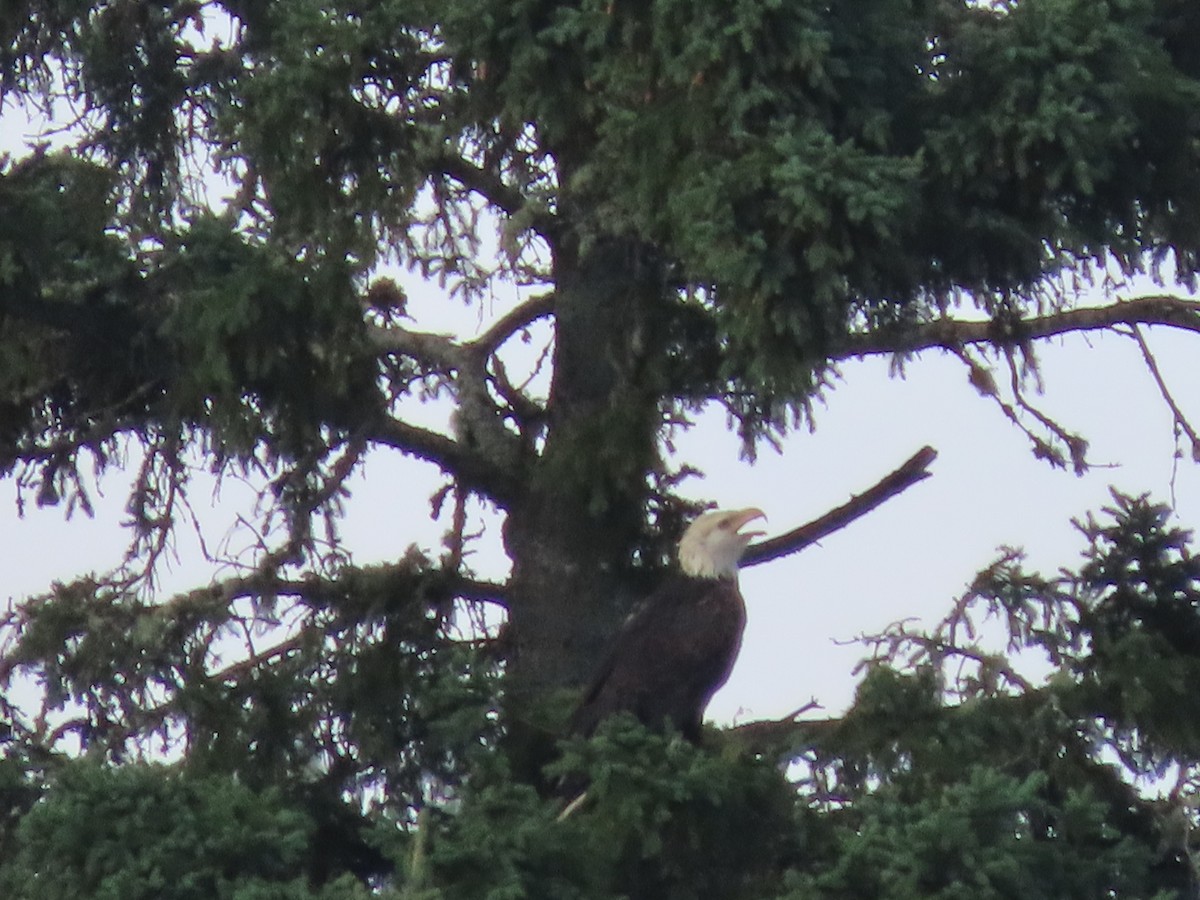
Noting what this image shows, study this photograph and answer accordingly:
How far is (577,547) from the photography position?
9.41 metres

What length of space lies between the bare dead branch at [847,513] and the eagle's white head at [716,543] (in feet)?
0.23

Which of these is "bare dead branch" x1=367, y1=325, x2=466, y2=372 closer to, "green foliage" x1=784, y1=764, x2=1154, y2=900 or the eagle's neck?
the eagle's neck

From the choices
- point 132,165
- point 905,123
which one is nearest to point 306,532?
point 132,165

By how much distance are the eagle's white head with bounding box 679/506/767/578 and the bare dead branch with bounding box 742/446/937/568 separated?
0.23 feet

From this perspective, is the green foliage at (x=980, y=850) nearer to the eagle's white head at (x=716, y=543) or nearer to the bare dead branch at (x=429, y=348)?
the eagle's white head at (x=716, y=543)

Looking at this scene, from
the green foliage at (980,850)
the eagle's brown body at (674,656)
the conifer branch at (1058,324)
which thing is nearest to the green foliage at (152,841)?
the green foliage at (980,850)

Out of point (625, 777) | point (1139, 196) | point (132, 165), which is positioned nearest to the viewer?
point (625, 777)

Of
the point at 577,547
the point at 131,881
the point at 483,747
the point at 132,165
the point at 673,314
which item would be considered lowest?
the point at 131,881

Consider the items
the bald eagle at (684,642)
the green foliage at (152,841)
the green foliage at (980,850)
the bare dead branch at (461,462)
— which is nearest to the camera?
the green foliage at (980,850)

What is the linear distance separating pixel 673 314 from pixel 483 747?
182cm

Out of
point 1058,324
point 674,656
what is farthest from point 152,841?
point 1058,324

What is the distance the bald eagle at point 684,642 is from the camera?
895 cm

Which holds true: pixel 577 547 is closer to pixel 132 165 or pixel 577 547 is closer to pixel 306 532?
pixel 306 532

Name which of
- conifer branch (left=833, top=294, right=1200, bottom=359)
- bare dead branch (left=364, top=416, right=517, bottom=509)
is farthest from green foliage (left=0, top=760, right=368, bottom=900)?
conifer branch (left=833, top=294, right=1200, bottom=359)
